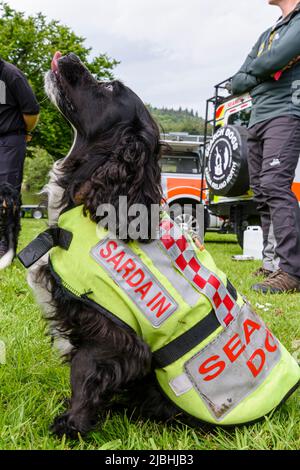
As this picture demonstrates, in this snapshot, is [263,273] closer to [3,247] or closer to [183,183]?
[3,247]

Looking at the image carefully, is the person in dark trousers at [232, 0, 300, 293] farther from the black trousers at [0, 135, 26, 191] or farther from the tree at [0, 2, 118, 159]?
the tree at [0, 2, 118, 159]

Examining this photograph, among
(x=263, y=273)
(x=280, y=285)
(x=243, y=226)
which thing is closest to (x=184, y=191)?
(x=243, y=226)

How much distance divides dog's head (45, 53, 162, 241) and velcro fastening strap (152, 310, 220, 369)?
18.7 inches

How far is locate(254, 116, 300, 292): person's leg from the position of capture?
383 centimetres

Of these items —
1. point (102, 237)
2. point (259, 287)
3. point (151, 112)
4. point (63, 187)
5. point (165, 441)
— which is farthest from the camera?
point (259, 287)

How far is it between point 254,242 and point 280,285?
2952mm

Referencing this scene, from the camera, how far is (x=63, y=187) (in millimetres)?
1855

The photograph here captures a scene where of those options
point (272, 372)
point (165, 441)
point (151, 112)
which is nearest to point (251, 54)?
point (151, 112)

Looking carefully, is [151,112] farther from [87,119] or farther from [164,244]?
[164,244]

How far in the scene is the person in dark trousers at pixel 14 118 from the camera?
4.24 m

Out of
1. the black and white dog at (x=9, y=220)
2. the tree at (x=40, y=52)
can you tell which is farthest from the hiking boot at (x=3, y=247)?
the tree at (x=40, y=52)

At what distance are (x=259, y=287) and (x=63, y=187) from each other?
7.95 feet

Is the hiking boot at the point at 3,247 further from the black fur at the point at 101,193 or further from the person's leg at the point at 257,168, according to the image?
the black fur at the point at 101,193

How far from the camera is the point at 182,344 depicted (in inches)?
62.4
